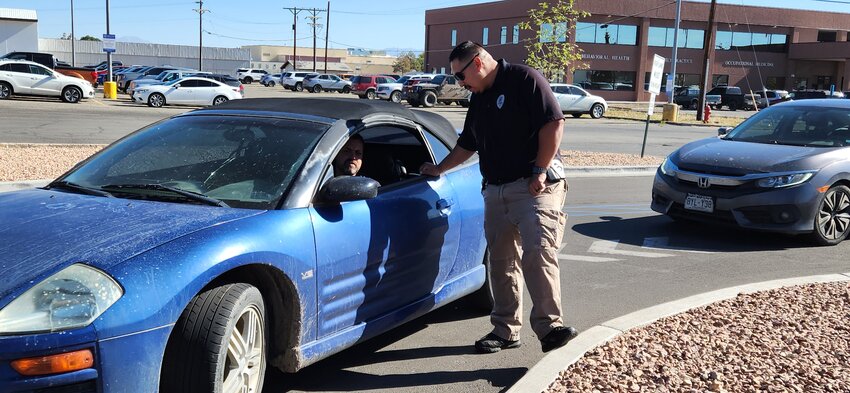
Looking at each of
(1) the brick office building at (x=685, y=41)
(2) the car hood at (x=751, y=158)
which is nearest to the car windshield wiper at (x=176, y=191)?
(2) the car hood at (x=751, y=158)

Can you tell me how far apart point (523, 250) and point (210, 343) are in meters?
1.95

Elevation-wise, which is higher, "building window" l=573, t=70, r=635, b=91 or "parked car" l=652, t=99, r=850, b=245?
"building window" l=573, t=70, r=635, b=91

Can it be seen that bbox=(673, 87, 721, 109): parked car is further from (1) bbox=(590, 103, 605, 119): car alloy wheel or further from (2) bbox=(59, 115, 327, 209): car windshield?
(2) bbox=(59, 115, 327, 209): car windshield

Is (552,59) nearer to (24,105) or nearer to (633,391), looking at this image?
(24,105)

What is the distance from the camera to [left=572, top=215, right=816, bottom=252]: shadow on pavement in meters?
8.05

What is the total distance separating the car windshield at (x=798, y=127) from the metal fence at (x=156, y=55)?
276ft

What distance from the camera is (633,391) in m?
3.81

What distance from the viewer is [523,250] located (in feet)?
14.4

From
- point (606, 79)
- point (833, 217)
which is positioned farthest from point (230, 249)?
point (606, 79)

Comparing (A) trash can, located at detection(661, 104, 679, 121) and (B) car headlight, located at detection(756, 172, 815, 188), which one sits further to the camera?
(A) trash can, located at detection(661, 104, 679, 121)

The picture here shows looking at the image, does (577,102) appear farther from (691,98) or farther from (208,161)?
(208,161)

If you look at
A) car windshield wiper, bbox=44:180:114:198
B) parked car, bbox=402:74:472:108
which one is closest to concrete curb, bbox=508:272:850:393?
car windshield wiper, bbox=44:180:114:198

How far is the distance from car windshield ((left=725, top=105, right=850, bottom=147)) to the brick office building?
2122 inches

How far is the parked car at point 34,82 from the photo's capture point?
1163 inches
